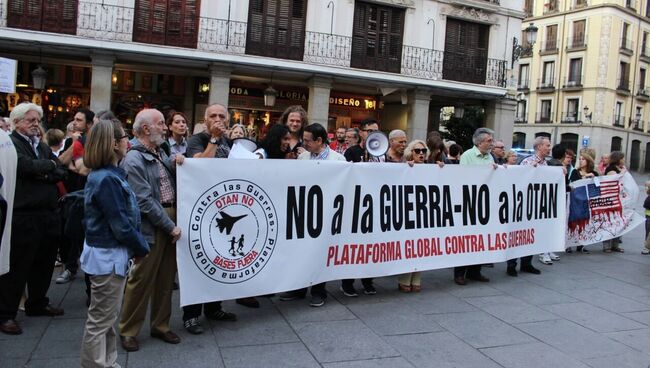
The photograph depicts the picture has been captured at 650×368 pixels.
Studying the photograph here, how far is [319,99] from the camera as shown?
18641 mm

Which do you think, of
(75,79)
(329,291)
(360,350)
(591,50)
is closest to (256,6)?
(75,79)

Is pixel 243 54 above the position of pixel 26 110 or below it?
above

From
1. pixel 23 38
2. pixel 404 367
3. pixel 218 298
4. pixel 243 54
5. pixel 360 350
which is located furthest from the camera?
pixel 243 54

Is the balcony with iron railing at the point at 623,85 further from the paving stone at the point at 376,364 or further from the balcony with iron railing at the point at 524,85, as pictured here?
the paving stone at the point at 376,364

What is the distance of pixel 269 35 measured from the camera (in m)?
18.2

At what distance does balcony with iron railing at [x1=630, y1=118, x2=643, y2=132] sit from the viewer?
4912 cm

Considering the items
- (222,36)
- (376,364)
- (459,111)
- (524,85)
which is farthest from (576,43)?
(376,364)

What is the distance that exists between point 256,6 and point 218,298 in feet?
50.0

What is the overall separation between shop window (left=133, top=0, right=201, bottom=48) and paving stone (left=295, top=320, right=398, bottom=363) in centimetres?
1443

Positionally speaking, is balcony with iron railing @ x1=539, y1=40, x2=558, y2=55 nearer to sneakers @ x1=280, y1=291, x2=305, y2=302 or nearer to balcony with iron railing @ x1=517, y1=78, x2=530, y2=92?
balcony with iron railing @ x1=517, y1=78, x2=530, y2=92

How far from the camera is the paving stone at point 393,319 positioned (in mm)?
4902

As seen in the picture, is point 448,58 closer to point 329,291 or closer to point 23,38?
point 23,38

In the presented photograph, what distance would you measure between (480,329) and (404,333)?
79cm

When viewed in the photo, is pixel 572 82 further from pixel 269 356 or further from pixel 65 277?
pixel 269 356
